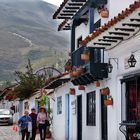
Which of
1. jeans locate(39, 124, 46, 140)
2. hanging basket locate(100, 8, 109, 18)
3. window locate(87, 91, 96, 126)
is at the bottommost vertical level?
jeans locate(39, 124, 46, 140)

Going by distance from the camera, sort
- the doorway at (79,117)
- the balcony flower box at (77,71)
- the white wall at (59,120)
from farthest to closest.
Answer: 1. the white wall at (59,120)
2. the doorway at (79,117)
3. the balcony flower box at (77,71)

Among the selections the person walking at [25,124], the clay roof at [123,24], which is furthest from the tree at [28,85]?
the clay roof at [123,24]

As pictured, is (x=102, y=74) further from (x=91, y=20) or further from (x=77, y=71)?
(x=91, y=20)

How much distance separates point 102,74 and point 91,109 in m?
2.80

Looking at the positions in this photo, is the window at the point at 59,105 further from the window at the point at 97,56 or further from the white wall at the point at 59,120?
the window at the point at 97,56

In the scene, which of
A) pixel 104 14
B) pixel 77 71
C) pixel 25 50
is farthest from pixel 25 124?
pixel 25 50

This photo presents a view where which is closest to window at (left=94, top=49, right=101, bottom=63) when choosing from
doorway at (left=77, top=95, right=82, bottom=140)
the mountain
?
doorway at (left=77, top=95, right=82, bottom=140)

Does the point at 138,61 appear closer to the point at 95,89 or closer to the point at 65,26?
the point at 95,89

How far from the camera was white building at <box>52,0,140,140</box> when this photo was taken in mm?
12718

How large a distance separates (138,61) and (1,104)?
174ft

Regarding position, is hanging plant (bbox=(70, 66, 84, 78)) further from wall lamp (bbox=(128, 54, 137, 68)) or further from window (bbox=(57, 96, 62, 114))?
window (bbox=(57, 96, 62, 114))

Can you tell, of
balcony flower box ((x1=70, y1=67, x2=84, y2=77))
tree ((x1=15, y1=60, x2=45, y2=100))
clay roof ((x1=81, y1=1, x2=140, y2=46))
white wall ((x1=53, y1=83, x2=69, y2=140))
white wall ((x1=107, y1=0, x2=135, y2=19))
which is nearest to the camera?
clay roof ((x1=81, y1=1, x2=140, y2=46))

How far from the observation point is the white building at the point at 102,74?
12718mm

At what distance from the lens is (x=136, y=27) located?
482 inches
